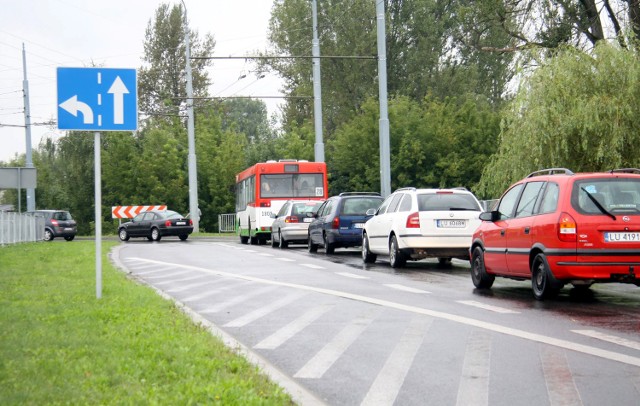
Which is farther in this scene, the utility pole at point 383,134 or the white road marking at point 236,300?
the utility pole at point 383,134

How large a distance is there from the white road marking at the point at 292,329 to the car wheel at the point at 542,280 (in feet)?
8.61

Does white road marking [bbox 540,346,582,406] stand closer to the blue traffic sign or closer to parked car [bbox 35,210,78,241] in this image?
the blue traffic sign

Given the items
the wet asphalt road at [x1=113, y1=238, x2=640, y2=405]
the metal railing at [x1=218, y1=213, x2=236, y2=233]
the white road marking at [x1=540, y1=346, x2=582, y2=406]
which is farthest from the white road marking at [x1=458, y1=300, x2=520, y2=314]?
the metal railing at [x1=218, y1=213, x2=236, y2=233]

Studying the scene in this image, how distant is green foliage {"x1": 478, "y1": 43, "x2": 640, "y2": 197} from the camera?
1036 inches

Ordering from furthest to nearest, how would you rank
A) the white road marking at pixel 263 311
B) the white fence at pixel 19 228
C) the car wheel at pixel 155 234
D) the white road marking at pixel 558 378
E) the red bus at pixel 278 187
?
the car wheel at pixel 155 234 < the white fence at pixel 19 228 < the red bus at pixel 278 187 < the white road marking at pixel 263 311 < the white road marking at pixel 558 378

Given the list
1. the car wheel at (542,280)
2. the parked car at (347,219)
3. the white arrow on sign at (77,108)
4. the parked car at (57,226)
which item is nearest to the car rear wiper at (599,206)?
the car wheel at (542,280)

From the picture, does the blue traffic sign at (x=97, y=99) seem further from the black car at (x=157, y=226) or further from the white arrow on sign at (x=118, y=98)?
the black car at (x=157, y=226)

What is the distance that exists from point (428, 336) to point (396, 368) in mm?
1865

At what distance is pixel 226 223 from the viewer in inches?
2424

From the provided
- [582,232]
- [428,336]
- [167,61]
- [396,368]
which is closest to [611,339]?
[428,336]

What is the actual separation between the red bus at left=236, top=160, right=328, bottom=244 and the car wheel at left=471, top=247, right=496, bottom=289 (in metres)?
21.1

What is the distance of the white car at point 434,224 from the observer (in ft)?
65.5

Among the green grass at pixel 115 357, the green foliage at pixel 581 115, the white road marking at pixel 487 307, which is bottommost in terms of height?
the white road marking at pixel 487 307

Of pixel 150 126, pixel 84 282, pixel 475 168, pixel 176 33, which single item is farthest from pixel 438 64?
pixel 84 282
